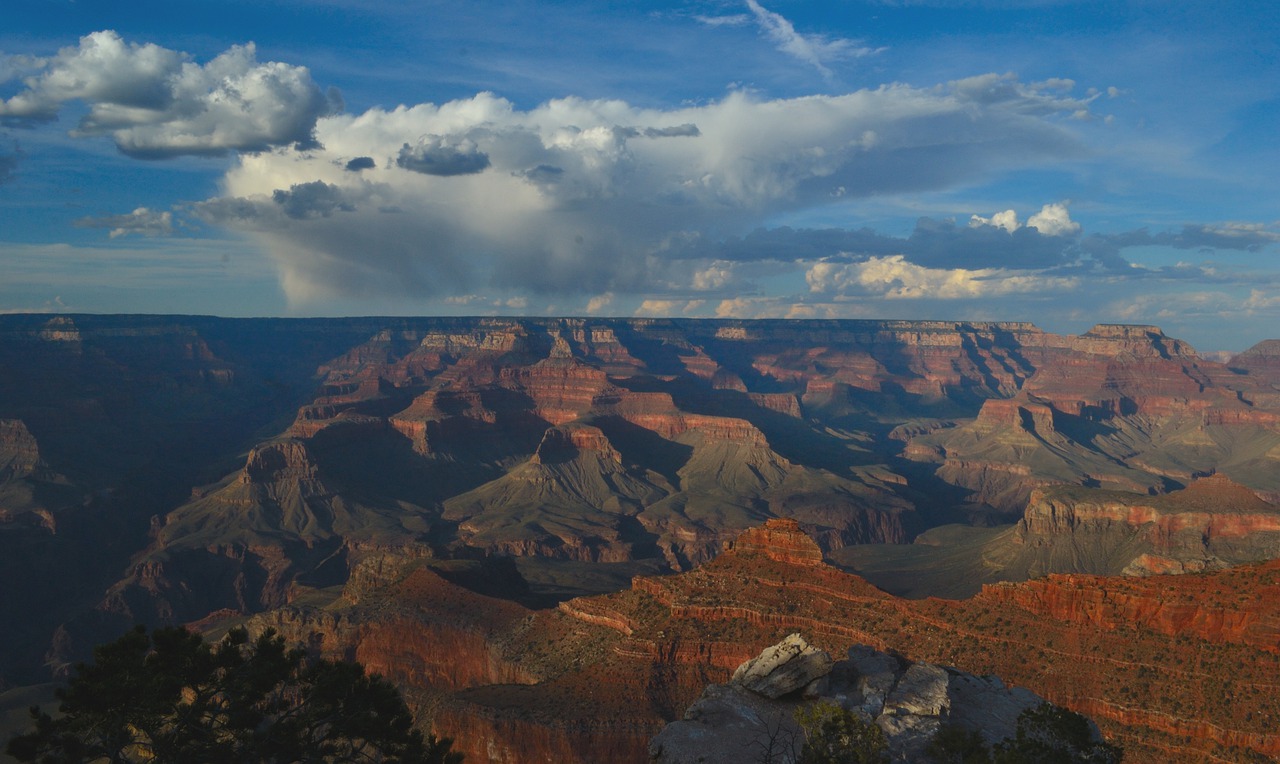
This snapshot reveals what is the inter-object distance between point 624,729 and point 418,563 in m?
46.4

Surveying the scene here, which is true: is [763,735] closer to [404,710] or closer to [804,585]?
[404,710]

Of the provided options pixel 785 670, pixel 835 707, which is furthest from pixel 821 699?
pixel 835 707

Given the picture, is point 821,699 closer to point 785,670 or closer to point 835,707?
point 785,670

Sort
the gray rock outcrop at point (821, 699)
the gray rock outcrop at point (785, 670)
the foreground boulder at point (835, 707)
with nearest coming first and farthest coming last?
the foreground boulder at point (835, 707) < the gray rock outcrop at point (821, 699) < the gray rock outcrop at point (785, 670)

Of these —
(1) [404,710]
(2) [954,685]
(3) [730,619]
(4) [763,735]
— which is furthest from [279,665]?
(3) [730,619]

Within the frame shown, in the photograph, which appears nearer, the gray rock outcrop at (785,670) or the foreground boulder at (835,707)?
the foreground boulder at (835,707)

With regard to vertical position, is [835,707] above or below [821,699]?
above

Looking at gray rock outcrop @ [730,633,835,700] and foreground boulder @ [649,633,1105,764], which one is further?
gray rock outcrop @ [730,633,835,700]

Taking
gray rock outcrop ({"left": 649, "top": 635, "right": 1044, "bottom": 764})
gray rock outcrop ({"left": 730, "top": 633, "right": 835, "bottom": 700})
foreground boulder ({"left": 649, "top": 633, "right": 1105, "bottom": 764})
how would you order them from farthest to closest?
gray rock outcrop ({"left": 730, "top": 633, "right": 835, "bottom": 700}) < gray rock outcrop ({"left": 649, "top": 635, "right": 1044, "bottom": 764}) < foreground boulder ({"left": 649, "top": 633, "right": 1105, "bottom": 764})

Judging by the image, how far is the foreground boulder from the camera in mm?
43125

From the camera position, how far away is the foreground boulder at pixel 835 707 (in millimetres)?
43125

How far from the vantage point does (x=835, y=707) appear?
42.1 meters

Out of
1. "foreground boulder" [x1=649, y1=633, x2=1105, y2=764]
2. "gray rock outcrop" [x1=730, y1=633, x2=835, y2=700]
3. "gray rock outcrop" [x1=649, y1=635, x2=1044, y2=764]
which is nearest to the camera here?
"foreground boulder" [x1=649, y1=633, x2=1105, y2=764]

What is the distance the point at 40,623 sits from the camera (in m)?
168
